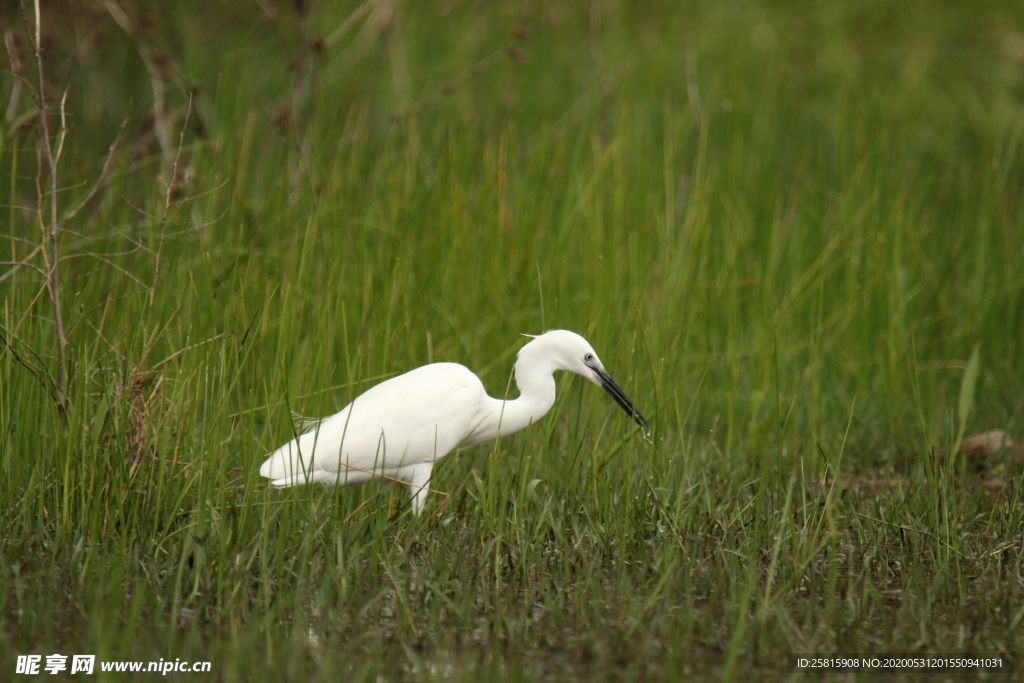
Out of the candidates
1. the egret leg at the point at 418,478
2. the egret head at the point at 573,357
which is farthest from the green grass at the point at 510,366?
the egret head at the point at 573,357

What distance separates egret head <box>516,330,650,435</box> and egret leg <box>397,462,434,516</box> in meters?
0.50

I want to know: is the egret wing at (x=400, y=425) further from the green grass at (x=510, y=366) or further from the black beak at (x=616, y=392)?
the black beak at (x=616, y=392)

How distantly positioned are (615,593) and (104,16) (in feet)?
19.4

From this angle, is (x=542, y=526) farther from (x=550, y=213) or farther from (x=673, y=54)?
(x=673, y=54)

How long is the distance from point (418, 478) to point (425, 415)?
28cm

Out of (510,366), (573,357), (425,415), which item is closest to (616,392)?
(573,357)

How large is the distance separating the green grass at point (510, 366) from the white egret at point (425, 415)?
129 millimetres

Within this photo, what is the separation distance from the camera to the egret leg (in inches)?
128

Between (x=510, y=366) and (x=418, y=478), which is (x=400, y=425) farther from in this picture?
(x=510, y=366)

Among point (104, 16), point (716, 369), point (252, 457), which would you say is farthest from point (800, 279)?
point (104, 16)

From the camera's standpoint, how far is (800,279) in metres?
4.78

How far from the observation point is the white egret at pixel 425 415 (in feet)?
10.6

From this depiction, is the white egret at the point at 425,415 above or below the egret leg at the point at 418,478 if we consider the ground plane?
above

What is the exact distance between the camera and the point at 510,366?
14.0 ft
